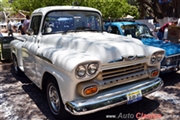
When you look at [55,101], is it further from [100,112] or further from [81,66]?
[81,66]

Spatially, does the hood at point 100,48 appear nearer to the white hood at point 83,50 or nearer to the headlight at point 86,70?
the white hood at point 83,50

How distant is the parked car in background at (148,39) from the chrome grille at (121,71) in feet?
6.22

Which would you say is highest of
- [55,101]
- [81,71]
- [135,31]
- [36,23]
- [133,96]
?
[36,23]

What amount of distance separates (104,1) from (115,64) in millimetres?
13173

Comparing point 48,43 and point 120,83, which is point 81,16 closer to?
point 48,43

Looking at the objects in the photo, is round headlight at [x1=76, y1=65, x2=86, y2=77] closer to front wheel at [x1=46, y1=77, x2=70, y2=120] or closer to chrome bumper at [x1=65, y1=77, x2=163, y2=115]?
chrome bumper at [x1=65, y1=77, x2=163, y2=115]

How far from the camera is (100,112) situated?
12.0ft

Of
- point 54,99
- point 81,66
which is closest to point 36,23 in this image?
point 54,99

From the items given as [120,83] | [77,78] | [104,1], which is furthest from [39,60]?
[104,1]

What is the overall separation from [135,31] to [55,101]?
413cm

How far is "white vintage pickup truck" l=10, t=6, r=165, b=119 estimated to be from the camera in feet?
9.10

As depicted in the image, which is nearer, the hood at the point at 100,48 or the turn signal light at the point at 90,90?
the turn signal light at the point at 90,90

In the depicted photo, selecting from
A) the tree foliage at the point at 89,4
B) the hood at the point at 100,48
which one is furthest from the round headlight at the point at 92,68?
the tree foliage at the point at 89,4

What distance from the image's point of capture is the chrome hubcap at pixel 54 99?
130 inches
